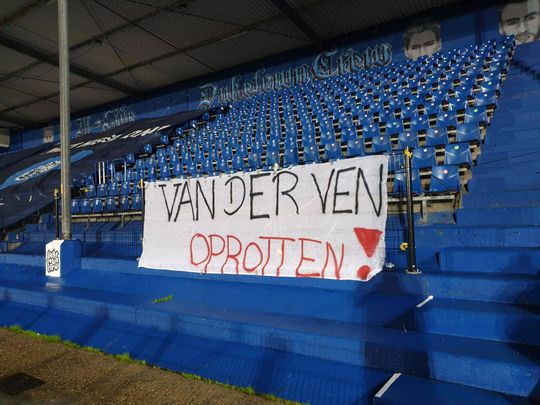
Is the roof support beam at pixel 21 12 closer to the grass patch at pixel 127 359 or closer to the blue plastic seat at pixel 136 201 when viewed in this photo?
the blue plastic seat at pixel 136 201

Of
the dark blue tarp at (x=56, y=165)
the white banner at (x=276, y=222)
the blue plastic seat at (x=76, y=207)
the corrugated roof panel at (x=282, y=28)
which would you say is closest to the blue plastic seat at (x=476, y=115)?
the white banner at (x=276, y=222)

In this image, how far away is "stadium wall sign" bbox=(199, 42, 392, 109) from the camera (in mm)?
14469

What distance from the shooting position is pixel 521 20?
1189cm

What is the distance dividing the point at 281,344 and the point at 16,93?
22.3 metres

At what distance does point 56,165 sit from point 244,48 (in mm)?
8948

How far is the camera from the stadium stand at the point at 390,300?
112 inches

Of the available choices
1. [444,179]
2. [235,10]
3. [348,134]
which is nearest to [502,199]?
[444,179]

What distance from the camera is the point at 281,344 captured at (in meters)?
3.47

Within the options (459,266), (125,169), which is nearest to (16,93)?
(125,169)

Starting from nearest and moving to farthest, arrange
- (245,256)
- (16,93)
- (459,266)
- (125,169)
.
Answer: (459,266), (245,256), (125,169), (16,93)

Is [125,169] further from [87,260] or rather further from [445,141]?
[445,141]

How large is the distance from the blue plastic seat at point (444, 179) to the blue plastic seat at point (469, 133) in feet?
5.66

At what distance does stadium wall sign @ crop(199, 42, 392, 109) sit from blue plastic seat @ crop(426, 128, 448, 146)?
26.4 feet

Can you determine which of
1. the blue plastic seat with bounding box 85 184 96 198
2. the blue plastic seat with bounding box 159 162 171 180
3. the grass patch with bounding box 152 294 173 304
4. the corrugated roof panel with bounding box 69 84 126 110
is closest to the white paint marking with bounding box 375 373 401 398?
the grass patch with bounding box 152 294 173 304
